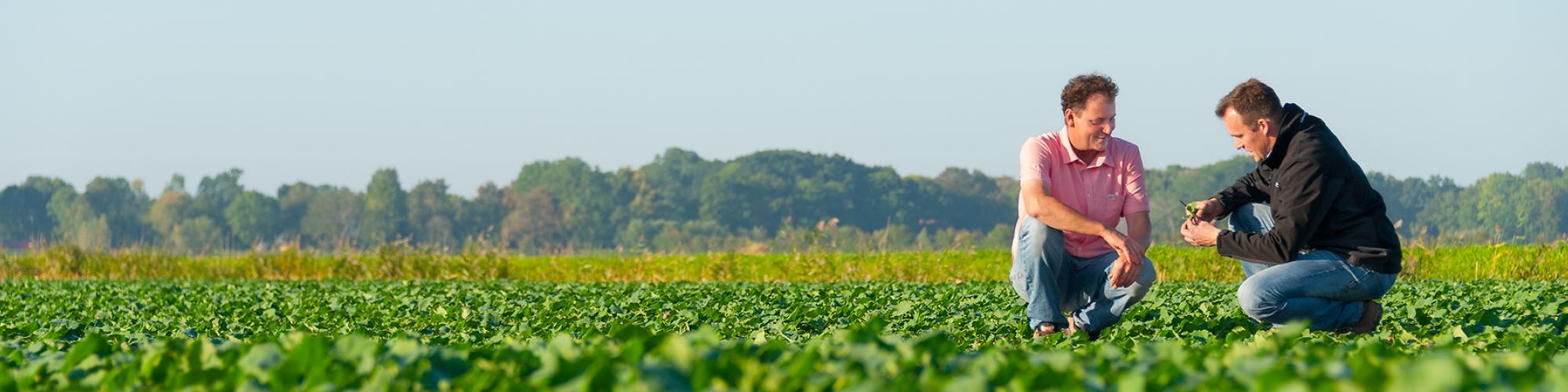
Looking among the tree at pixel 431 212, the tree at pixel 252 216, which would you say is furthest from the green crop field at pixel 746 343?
the tree at pixel 252 216

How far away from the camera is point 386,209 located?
290 ft

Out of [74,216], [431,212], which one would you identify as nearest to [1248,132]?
[431,212]

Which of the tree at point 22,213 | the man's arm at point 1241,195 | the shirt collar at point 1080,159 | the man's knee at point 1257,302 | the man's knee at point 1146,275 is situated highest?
the tree at point 22,213

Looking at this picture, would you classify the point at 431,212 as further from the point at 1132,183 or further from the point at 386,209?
the point at 1132,183

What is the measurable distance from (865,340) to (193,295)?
1078 centimetres

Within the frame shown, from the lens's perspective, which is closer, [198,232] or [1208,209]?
[1208,209]

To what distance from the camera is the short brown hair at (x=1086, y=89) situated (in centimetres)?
637

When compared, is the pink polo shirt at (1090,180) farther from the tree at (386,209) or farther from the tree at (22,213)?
the tree at (22,213)

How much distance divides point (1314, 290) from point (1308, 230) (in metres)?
0.30

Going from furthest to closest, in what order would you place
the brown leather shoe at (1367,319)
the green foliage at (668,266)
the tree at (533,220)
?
the tree at (533,220), the green foliage at (668,266), the brown leather shoe at (1367,319)

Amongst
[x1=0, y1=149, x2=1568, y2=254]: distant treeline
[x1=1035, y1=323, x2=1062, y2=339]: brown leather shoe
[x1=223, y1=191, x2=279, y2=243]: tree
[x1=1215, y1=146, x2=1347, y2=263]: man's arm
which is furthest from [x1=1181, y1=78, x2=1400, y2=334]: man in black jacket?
[x1=223, y1=191, x2=279, y2=243]: tree

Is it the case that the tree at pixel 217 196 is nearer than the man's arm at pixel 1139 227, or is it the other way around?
the man's arm at pixel 1139 227

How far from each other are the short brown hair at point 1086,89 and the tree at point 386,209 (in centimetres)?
8263

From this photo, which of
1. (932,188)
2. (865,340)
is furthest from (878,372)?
(932,188)
